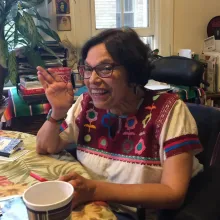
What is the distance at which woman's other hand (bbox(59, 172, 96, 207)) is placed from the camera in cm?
84

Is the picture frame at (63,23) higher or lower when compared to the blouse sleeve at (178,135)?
higher

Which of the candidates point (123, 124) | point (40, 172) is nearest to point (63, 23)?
point (123, 124)

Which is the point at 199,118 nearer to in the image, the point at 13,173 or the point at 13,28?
the point at 13,173

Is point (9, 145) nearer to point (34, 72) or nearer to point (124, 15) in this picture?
point (34, 72)

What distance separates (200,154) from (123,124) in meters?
0.34

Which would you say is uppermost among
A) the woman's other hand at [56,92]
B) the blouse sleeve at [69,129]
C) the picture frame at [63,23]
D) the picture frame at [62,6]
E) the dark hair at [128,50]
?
the picture frame at [62,6]

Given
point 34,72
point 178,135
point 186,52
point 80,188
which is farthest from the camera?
point 186,52

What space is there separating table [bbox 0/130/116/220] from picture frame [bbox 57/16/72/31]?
4.92 ft

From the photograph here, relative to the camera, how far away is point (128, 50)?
116 cm

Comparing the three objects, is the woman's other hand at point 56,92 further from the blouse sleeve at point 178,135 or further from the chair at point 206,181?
the chair at point 206,181

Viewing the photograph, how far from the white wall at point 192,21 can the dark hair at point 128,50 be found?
175 centimetres

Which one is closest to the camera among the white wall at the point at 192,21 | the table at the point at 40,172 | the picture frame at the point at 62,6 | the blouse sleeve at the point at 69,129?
the table at the point at 40,172

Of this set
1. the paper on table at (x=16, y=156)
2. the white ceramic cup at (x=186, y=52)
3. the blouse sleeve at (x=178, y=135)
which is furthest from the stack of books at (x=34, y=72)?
the blouse sleeve at (x=178, y=135)

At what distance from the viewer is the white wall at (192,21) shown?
282 centimetres
